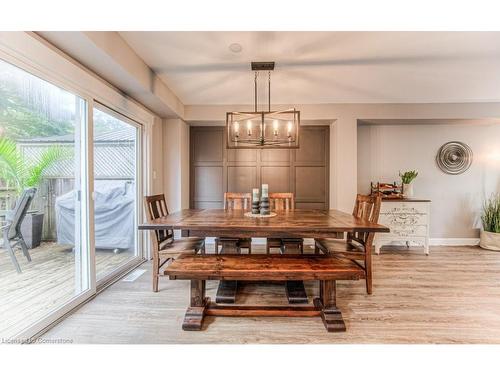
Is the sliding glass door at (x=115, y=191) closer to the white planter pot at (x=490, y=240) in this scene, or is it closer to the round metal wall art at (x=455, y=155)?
the round metal wall art at (x=455, y=155)

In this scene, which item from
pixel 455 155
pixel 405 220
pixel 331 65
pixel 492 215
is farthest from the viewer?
pixel 455 155

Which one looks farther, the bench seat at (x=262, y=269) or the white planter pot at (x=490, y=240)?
the white planter pot at (x=490, y=240)

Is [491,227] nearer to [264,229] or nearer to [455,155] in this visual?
[455,155]

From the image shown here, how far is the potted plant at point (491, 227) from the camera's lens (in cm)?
385

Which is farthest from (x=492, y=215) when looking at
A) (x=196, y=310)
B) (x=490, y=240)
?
(x=196, y=310)

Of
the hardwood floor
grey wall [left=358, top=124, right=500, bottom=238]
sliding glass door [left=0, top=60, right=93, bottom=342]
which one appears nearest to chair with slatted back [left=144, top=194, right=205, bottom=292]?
the hardwood floor

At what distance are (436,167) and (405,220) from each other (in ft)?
4.08

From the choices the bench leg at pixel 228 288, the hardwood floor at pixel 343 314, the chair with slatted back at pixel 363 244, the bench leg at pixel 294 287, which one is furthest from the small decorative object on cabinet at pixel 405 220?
the bench leg at pixel 228 288

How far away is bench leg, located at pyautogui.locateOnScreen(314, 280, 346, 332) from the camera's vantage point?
5.89ft

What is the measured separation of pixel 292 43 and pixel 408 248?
3.61m

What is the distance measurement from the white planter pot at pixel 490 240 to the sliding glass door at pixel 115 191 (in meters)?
5.22

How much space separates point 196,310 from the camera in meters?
1.91

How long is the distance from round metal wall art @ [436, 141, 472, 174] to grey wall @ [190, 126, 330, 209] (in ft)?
6.46
